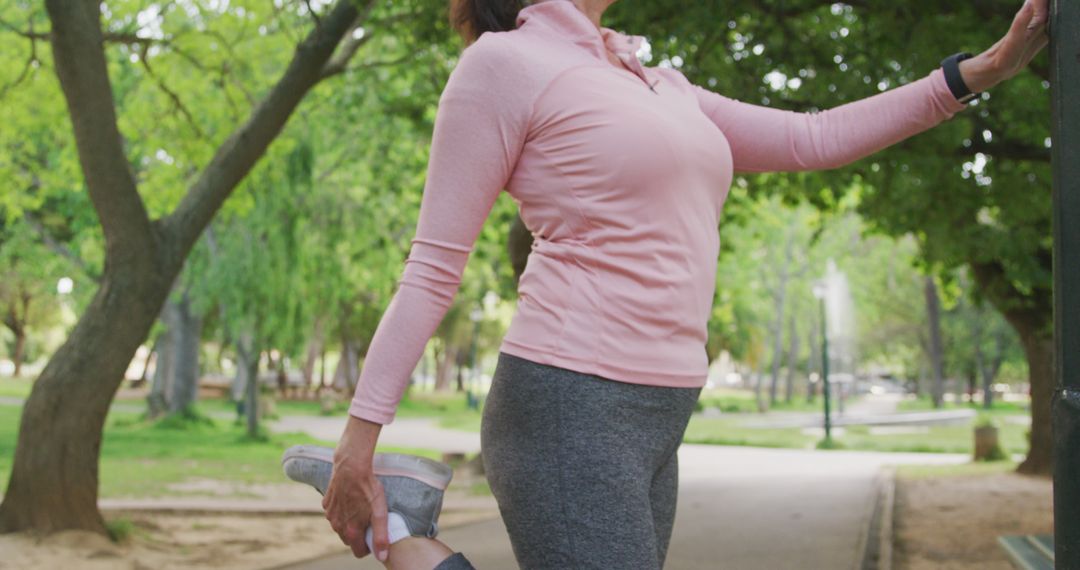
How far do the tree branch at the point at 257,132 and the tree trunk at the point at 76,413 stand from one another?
2.38 feet

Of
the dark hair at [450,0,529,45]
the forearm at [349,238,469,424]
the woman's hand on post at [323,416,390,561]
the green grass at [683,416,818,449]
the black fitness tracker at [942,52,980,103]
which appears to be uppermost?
the dark hair at [450,0,529,45]

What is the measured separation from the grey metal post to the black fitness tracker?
0.78 feet

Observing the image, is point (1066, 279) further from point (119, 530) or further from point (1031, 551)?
point (119, 530)

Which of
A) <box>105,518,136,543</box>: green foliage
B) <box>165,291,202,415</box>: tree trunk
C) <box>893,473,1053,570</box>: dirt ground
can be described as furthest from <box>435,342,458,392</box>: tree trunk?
<box>105,518,136,543</box>: green foliage

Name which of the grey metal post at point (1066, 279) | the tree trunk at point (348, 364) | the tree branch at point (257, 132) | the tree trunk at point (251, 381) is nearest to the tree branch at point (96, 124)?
the tree branch at point (257, 132)

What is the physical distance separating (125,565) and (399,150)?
12.2m

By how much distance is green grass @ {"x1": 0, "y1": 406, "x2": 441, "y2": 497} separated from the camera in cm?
1530

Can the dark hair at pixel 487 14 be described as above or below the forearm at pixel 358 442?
above

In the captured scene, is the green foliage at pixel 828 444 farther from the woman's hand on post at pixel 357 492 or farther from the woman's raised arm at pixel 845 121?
the woman's hand on post at pixel 357 492

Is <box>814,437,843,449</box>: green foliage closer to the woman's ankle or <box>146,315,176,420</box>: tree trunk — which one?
<box>146,315,176,420</box>: tree trunk

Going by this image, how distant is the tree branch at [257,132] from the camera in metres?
9.96

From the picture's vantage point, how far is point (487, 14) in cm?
199

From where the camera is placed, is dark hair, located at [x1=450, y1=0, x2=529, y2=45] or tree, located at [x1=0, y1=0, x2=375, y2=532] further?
tree, located at [x1=0, y1=0, x2=375, y2=532]

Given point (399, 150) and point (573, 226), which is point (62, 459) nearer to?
point (573, 226)
